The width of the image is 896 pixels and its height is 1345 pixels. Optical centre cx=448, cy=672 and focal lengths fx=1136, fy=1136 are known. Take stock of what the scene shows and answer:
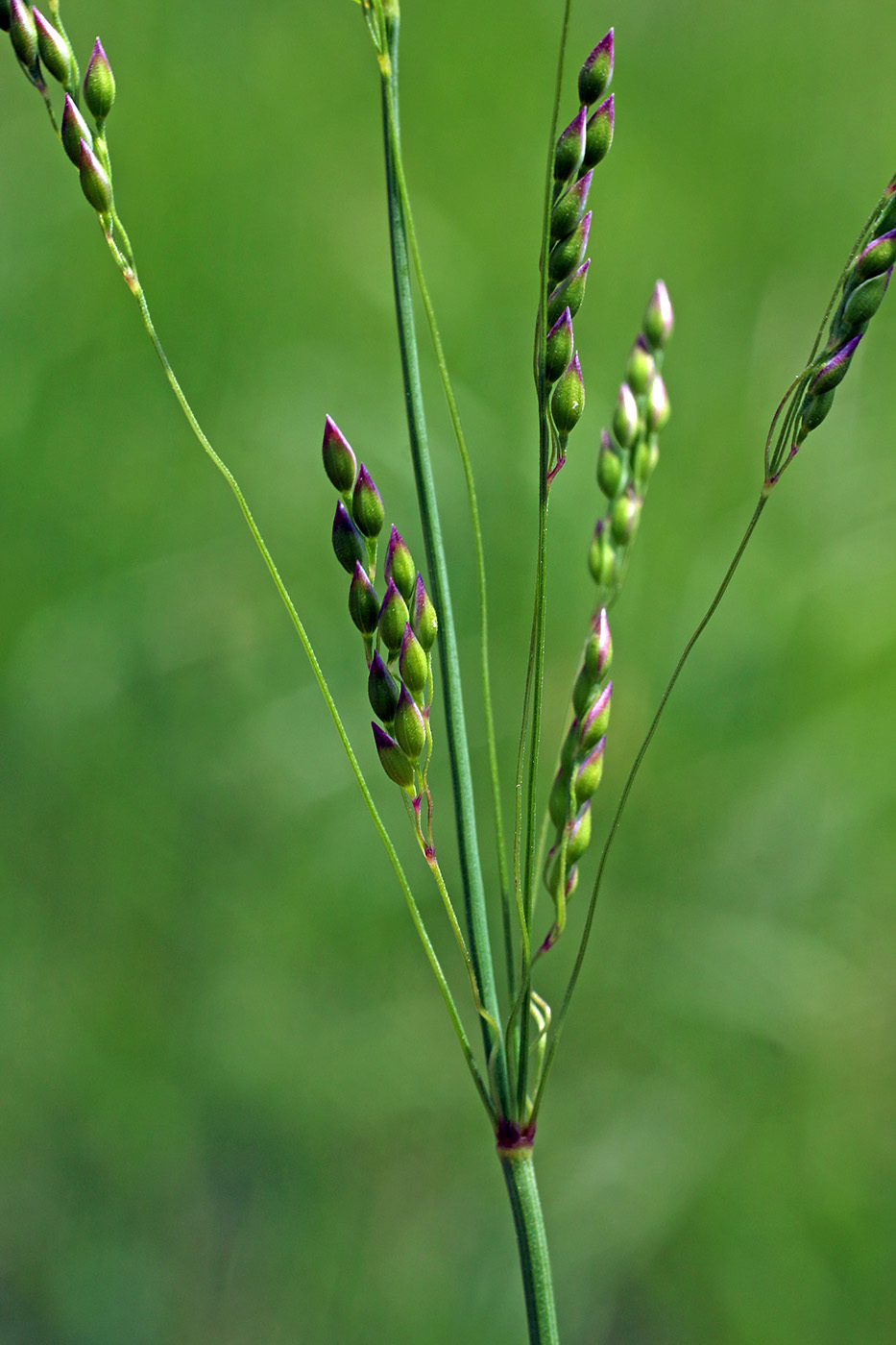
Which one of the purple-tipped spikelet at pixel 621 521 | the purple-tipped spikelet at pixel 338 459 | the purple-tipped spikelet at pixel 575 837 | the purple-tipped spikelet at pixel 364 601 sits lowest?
the purple-tipped spikelet at pixel 575 837

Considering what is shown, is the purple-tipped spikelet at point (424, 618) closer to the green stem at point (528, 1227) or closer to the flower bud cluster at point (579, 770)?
the flower bud cluster at point (579, 770)

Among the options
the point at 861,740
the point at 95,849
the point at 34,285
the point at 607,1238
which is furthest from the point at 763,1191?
the point at 34,285

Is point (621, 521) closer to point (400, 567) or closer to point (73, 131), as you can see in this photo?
→ point (400, 567)

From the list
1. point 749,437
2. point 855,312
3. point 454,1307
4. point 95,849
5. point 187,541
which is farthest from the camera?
point 749,437

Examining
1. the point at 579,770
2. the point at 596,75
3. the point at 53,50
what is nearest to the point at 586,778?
the point at 579,770

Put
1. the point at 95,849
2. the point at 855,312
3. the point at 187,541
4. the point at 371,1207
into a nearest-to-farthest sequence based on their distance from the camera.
Result: the point at 855,312, the point at 371,1207, the point at 95,849, the point at 187,541

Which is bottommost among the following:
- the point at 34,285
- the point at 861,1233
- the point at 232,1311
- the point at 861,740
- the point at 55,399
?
the point at 861,1233

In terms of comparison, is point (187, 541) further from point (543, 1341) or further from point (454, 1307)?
point (543, 1341)

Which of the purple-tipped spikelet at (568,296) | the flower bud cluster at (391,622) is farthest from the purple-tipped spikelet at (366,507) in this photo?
the purple-tipped spikelet at (568,296)
